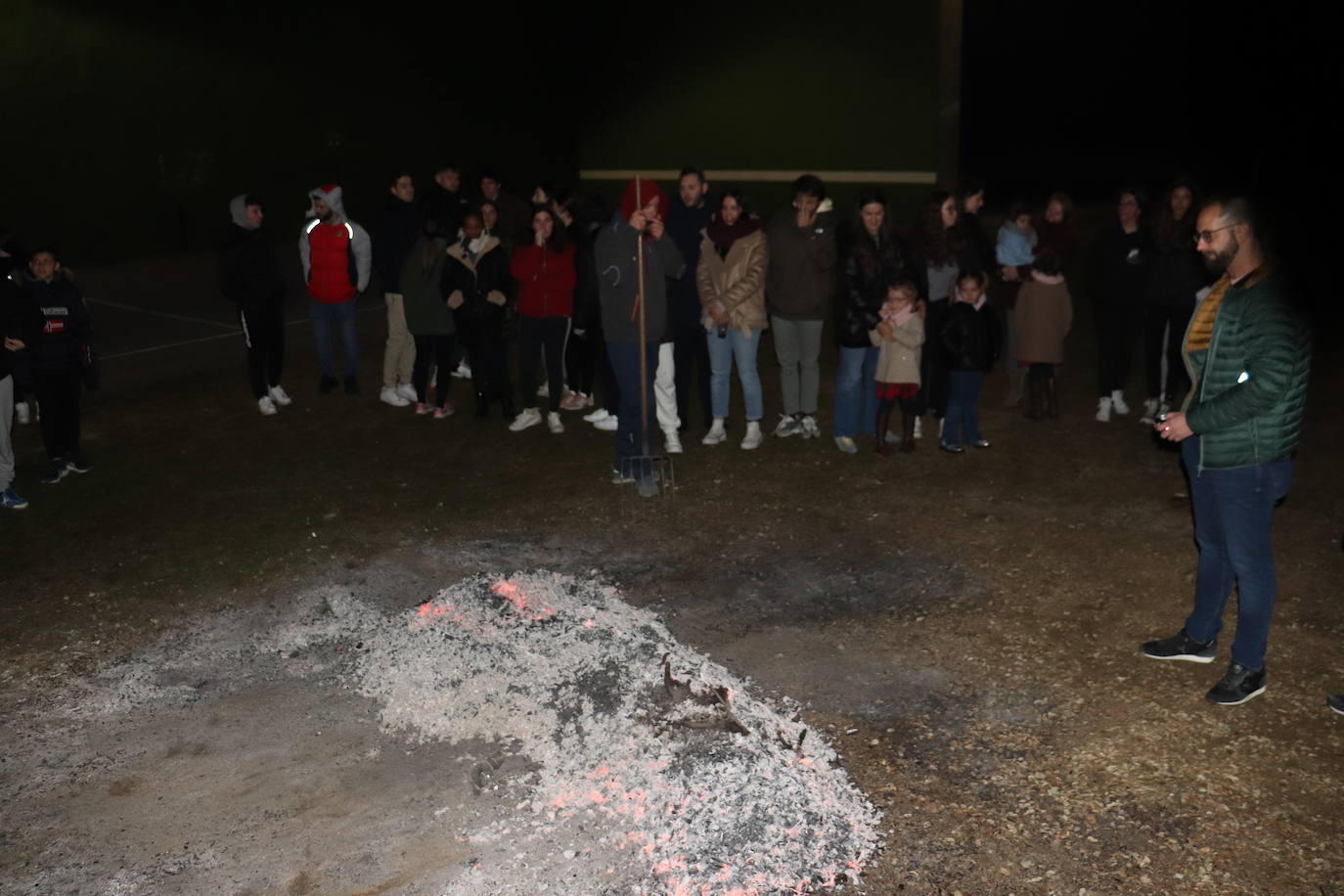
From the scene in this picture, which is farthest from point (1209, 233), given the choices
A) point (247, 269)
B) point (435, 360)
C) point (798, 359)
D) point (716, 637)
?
point (247, 269)

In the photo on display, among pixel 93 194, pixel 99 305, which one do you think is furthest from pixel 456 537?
pixel 93 194

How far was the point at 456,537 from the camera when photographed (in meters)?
7.66

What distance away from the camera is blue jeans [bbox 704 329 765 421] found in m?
9.23

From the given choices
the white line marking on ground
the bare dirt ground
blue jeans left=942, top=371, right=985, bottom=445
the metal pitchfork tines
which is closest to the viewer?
the bare dirt ground

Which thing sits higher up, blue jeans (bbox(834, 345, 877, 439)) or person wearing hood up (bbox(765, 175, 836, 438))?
person wearing hood up (bbox(765, 175, 836, 438))

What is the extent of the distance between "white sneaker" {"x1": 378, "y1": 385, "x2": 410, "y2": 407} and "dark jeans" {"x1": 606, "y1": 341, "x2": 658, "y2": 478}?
2.87 metres

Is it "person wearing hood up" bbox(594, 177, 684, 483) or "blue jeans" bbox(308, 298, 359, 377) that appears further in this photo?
"blue jeans" bbox(308, 298, 359, 377)

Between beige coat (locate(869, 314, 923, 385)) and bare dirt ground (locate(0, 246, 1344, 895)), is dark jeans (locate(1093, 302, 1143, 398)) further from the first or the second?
beige coat (locate(869, 314, 923, 385))

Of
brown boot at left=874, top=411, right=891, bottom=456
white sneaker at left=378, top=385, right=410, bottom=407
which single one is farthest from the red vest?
brown boot at left=874, top=411, right=891, bottom=456

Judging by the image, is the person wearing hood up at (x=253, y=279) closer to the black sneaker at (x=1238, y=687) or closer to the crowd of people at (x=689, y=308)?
the crowd of people at (x=689, y=308)

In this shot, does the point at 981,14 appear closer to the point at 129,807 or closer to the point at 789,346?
the point at 789,346

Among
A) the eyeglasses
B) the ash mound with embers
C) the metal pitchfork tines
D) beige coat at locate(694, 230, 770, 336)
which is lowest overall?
the ash mound with embers

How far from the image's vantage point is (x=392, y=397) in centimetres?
1078

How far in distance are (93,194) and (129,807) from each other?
52.2 ft
